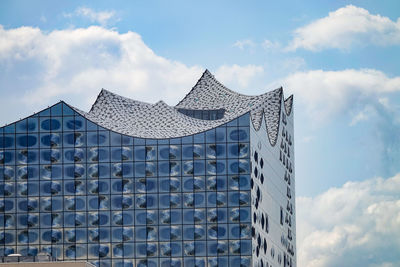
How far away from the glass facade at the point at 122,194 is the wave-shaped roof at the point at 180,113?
9.27ft

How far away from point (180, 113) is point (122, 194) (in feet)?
60.5

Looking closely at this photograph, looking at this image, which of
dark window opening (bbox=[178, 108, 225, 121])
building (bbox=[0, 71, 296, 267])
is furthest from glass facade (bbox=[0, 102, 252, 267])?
dark window opening (bbox=[178, 108, 225, 121])

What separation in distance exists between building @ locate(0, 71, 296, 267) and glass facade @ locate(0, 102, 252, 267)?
10 centimetres

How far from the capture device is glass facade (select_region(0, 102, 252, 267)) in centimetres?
13650

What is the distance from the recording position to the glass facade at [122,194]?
136500 millimetres

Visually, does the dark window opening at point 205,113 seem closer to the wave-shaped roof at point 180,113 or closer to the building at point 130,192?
the wave-shaped roof at point 180,113

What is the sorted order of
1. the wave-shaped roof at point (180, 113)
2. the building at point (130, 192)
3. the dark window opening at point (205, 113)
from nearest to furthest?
the building at point (130, 192)
the wave-shaped roof at point (180, 113)
the dark window opening at point (205, 113)

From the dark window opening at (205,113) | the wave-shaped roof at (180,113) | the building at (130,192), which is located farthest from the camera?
the dark window opening at (205,113)

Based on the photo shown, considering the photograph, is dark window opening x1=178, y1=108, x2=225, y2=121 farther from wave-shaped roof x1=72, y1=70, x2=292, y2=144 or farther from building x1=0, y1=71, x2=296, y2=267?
building x1=0, y1=71, x2=296, y2=267

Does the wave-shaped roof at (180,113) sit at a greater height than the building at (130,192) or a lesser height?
greater

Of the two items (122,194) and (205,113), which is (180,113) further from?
(122,194)

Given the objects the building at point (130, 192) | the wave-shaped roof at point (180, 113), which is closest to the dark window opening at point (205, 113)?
the wave-shaped roof at point (180, 113)

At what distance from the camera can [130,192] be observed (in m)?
138

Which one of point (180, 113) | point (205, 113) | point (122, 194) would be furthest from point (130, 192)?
point (205, 113)
